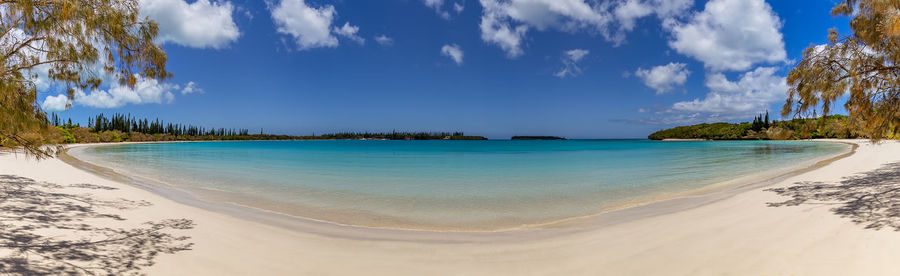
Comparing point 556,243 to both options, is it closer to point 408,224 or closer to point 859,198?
point 408,224

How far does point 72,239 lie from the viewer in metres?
4.83

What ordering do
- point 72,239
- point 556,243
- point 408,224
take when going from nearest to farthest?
point 72,239 → point 556,243 → point 408,224

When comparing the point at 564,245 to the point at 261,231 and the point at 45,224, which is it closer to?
the point at 261,231

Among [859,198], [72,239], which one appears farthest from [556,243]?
[859,198]

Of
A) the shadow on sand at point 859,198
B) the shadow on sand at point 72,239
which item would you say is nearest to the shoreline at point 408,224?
the shadow on sand at point 72,239

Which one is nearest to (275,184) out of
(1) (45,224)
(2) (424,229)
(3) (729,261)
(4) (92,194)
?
(4) (92,194)

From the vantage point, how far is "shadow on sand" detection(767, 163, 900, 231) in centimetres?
557

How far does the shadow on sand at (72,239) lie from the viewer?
12.9 ft

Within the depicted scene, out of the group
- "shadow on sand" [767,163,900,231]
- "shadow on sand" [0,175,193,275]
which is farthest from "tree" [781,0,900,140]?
"shadow on sand" [0,175,193,275]

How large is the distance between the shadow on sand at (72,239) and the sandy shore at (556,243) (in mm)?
44

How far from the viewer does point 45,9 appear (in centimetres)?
425

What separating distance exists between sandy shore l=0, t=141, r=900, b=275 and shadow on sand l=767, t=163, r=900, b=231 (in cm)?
3

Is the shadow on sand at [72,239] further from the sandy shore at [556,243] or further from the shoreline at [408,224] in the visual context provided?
the shoreline at [408,224]

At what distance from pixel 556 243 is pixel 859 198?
23.7 ft
